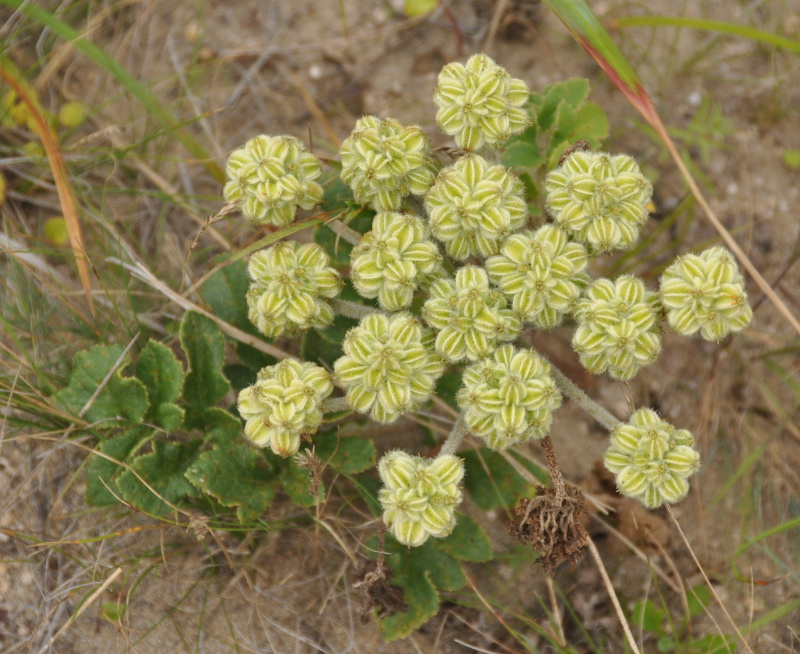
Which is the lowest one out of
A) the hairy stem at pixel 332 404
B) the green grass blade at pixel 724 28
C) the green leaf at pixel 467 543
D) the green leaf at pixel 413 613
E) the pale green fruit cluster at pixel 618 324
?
the green leaf at pixel 413 613

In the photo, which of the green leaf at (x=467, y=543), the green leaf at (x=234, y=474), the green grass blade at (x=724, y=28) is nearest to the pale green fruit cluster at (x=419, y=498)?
the green leaf at (x=467, y=543)

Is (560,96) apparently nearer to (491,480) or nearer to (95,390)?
(491,480)

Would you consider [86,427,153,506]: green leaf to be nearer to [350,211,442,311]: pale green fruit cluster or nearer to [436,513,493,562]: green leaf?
[350,211,442,311]: pale green fruit cluster

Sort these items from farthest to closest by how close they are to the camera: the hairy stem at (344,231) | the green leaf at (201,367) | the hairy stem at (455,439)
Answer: the green leaf at (201,367)
the hairy stem at (344,231)
the hairy stem at (455,439)

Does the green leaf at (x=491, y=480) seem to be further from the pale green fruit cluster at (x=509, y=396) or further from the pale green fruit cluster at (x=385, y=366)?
the pale green fruit cluster at (x=385, y=366)

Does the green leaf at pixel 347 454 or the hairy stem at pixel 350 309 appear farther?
the green leaf at pixel 347 454

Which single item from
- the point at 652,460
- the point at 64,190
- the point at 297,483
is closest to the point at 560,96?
the point at 652,460
